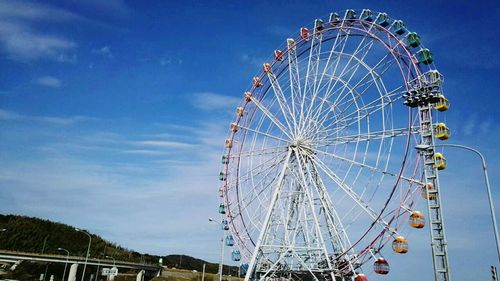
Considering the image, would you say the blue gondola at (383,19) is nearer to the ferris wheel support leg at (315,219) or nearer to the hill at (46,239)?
the ferris wheel support leg at (315,219)

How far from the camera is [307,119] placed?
3369 cm

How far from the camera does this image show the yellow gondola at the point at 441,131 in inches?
1042

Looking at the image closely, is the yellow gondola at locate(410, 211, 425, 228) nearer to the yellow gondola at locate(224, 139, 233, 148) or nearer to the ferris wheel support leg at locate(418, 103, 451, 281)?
the ferris wheel support leg at locate(418, 103, 451, 281)

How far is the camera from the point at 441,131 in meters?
26.5

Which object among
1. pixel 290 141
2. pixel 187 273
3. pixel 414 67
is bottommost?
Result: pixel 187 273

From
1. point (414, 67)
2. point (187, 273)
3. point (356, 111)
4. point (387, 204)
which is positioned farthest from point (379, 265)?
point (187, 273)

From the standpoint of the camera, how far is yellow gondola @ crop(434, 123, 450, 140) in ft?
86.8

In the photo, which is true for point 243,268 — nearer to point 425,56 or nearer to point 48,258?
point 425,56

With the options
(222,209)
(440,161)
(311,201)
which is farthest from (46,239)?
(440,161)

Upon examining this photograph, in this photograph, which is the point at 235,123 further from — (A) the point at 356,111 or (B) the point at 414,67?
(B) the point at 414,67

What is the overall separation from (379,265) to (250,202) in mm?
12262

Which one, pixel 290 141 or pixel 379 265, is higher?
pixel 290 141

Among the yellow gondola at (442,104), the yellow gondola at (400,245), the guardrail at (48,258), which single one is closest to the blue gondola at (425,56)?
the yellow gondola at (442,104)

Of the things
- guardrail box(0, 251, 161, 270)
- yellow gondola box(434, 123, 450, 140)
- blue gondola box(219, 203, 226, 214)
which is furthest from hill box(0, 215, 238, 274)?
yellow gondola box(434, 123, 450, 140)
